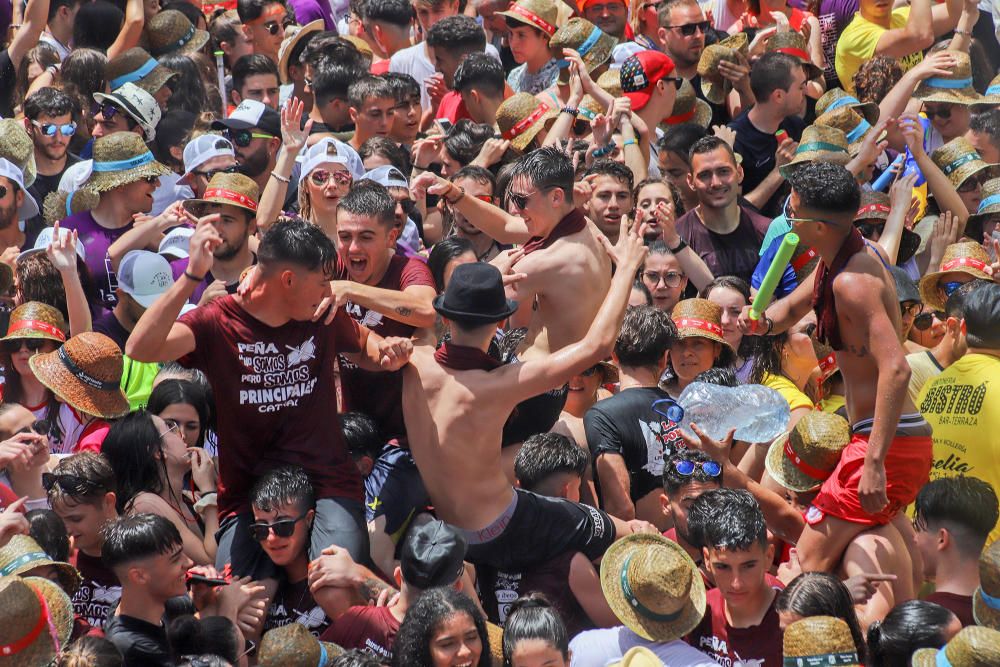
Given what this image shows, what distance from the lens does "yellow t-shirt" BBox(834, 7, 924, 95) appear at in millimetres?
10492

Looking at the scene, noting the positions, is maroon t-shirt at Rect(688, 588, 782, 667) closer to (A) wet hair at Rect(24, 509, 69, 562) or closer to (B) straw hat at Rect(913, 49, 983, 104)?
(A) wet hair at Rect(24, 509, 69, 562)

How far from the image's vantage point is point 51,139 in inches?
361

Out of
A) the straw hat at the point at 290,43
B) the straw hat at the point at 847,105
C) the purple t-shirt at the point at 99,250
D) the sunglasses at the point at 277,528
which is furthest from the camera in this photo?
the straw hat at the point at 290,43

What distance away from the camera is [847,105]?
30.6 ft

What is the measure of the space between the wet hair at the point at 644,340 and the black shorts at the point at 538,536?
3.53 feet

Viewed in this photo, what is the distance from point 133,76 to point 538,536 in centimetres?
579

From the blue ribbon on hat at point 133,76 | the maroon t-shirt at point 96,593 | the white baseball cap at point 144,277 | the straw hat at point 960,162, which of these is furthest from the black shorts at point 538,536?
the blue ribbon on hat at point 133,76

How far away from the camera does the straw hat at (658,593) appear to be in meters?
5.04

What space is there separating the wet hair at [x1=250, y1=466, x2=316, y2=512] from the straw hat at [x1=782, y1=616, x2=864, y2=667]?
2.13 m

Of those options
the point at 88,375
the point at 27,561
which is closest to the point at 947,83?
the point at 88,375

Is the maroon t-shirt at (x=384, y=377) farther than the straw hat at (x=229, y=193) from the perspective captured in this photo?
No

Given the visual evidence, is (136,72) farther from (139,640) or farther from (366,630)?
(366,630)

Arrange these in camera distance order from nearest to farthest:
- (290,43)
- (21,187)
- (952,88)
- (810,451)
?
(810,451) → (21,187) → (952,88) → (290,43)

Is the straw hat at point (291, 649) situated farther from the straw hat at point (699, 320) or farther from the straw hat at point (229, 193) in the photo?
the straw hat at point (229, 193)
